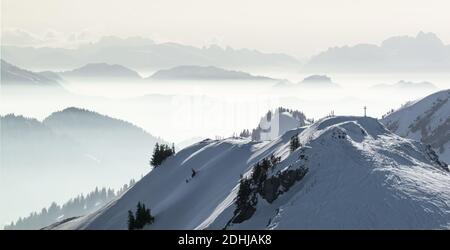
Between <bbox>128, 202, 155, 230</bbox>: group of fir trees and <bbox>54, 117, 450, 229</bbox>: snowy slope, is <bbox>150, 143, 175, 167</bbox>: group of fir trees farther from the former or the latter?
<bbox>128, 202, 155, 230</bbox>: group of fir trees

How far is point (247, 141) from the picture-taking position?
104 metres

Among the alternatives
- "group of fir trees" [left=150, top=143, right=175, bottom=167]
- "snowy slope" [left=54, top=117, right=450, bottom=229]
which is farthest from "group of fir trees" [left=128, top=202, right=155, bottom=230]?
"group of fir trees" [left=150, top=143, right=175, bottom=167]

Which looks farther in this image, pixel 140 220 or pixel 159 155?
pixel 159 155

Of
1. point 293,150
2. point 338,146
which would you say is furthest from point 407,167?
point 293,150

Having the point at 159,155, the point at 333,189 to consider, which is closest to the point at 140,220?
the point at 333,189

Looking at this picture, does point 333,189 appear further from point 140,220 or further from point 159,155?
point 159,155

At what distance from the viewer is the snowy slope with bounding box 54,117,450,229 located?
156ft

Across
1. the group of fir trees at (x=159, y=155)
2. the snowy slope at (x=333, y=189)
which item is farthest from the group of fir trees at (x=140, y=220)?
the group of fir trees at (x=159, y=155)

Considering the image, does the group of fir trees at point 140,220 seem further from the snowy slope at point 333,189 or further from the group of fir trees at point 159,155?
the group of fir trees at point 159,155

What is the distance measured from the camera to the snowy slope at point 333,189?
156 feet

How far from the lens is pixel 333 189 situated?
51938mm
